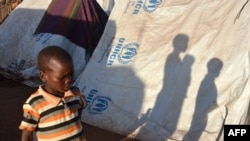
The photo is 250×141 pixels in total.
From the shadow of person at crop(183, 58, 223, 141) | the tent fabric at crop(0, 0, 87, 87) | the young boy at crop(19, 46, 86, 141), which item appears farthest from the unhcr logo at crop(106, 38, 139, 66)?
the young boy at crop(19, 46, 86, 141)

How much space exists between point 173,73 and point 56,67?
95.4 inches

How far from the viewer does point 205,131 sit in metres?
3.85

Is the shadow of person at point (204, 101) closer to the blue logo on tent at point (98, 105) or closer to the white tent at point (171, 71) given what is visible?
the white tent at point (171, 71)

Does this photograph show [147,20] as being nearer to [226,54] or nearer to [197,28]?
[197,28]

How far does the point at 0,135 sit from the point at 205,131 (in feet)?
7.64

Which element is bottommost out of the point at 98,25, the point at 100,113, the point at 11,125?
the point at 11,125

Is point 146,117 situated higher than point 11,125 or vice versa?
point 146,117

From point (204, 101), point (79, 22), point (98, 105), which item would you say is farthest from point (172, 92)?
point (79, 22)

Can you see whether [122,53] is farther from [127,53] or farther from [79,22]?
[79,22]

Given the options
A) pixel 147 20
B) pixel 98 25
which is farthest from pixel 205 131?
pixel 98 25

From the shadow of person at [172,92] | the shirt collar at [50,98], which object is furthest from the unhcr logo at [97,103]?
the shirt collar at [50,98]

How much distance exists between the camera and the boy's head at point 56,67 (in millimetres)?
2068

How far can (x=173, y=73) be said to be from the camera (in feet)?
14.1

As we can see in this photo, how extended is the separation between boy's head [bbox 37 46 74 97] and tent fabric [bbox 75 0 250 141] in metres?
2.15
